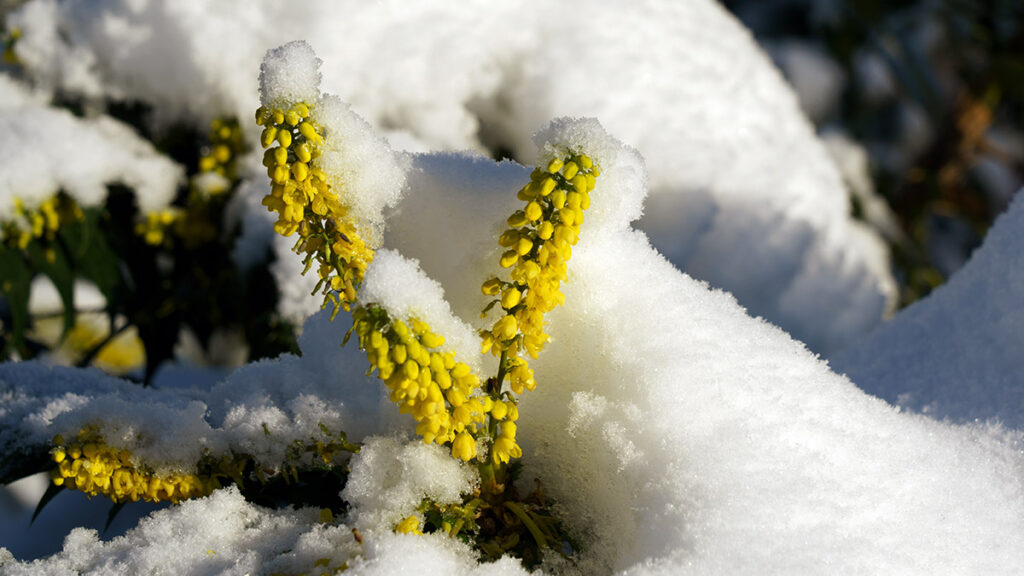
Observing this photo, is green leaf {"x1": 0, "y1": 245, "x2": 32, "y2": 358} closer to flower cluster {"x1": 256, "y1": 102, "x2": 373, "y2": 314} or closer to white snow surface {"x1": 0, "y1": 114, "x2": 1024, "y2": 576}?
white snow surface {"x1": 0, "y1": 114, "x2": 1024, "y2": 576}

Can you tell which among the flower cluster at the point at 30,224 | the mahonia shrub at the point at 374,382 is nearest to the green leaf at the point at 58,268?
the flower cluster at the point at 30,224

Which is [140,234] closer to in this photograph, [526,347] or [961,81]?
[526,347]

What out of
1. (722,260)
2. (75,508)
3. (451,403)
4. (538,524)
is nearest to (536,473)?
(538,524)

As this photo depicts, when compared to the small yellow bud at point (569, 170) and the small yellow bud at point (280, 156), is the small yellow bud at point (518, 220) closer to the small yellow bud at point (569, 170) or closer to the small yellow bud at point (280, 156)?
the small yellow bud at point (569, 170)

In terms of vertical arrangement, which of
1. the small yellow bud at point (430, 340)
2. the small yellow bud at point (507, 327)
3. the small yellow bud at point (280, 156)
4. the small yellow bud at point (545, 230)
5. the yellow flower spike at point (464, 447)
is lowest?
the yellow flower spike at point (464, 447)

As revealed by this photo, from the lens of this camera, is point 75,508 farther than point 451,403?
Yes

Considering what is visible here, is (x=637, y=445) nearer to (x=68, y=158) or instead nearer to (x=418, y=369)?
(x=418, y=369)
